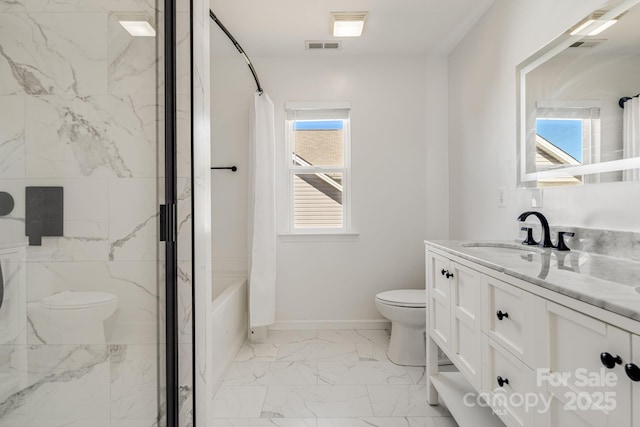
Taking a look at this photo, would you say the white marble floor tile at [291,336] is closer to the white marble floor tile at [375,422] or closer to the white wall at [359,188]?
the white wall at [359,188]

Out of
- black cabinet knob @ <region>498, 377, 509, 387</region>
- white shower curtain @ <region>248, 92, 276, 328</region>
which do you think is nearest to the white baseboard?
white shower curtain @ <region>248, 92, 276, 328</region>

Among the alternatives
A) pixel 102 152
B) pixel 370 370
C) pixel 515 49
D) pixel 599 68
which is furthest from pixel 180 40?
pixel 370 370

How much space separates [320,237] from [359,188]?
554 mm

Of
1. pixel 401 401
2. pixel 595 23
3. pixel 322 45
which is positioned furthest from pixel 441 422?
pixel 322 45

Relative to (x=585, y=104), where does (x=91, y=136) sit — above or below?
below

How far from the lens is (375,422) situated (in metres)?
1.67

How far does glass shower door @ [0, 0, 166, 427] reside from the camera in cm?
61

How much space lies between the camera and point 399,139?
2984 mm

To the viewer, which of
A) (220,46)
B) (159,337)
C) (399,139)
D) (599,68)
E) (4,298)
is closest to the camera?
(4,298)

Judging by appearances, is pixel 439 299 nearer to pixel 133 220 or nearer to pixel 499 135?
pixel 499 135

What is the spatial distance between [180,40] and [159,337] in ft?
3.12

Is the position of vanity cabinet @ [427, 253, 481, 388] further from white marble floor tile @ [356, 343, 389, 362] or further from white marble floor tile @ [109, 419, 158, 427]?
white marble floor tile @ [109, 419, 158, 427]

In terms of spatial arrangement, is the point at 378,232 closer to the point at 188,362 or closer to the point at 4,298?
the point at 188,362

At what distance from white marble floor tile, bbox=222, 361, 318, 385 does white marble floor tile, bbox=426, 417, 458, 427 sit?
0.68 meters
